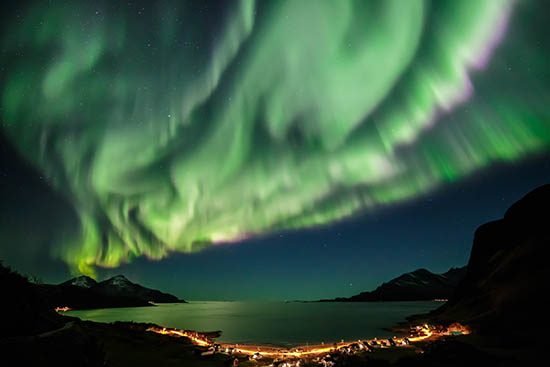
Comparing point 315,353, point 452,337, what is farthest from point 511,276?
point 315,353

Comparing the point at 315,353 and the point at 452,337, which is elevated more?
the point at 315,353

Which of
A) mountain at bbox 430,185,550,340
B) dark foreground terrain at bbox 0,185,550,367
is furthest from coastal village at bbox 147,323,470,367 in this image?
mountain at bbox 430,185,550,340

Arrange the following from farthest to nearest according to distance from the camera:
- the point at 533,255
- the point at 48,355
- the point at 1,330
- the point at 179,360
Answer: the point at 533,255 < the point at 179,360 < the point at 1,330 < the point at 48,355

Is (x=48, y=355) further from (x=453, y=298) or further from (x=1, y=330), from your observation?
(x=453, y=298)

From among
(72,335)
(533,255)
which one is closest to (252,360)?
(72,335)

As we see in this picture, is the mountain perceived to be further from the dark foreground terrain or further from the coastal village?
the coastal village

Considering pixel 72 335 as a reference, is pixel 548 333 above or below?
below

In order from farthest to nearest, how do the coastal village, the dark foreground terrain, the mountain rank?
the mountain < the coastal village < the dark foreground terrain

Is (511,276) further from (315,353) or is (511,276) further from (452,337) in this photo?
(315,353)

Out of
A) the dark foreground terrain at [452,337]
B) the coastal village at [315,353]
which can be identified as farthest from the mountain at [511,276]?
the coastal village at [315,353]
